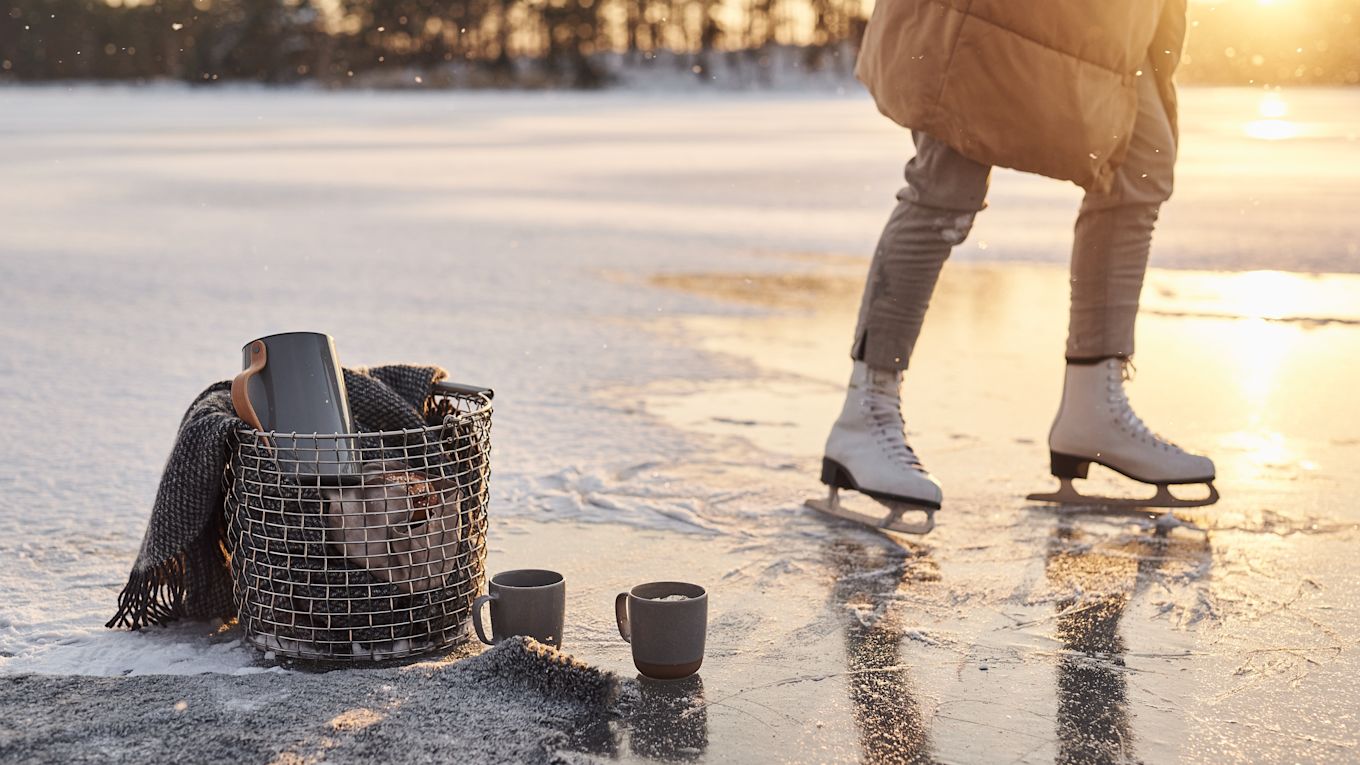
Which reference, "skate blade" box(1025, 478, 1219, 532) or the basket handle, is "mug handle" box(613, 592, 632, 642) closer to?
the basket handle

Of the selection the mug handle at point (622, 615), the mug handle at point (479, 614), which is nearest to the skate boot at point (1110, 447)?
the mug handle at point (622, 615)

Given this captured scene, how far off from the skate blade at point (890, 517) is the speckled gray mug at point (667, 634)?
2.90ft

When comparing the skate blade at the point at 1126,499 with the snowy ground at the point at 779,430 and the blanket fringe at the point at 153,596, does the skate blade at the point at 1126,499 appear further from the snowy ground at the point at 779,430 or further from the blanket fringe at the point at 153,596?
the blanket fringe at the point at 153,596

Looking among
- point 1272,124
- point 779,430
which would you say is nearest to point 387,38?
point 1272,124

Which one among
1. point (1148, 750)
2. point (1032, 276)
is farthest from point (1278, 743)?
point (1032, 276)

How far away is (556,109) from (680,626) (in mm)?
32806

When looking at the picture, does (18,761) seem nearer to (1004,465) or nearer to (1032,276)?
(1004,465)

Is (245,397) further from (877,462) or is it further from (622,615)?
(877,462)

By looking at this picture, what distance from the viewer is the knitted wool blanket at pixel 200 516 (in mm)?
2264

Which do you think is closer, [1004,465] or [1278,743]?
[1278,743]

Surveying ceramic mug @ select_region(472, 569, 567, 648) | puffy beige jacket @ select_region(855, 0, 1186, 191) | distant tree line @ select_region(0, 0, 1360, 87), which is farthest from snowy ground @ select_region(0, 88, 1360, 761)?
distant tree line @ select_region(0, 0, 1360, 87)

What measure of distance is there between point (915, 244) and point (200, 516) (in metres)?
1.47

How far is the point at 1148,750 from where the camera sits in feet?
6.35

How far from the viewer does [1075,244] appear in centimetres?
323
